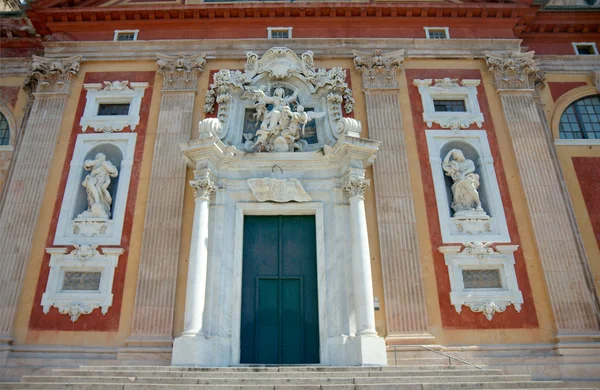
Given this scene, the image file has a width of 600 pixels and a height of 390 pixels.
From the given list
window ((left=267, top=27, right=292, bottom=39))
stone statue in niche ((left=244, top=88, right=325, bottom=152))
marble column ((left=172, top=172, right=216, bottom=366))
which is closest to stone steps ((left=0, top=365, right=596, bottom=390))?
marble column ((left=172, top=172, right=216, bottom=366))

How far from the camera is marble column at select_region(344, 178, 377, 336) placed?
11.7 meters

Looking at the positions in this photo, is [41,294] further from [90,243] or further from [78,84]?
[78,84]

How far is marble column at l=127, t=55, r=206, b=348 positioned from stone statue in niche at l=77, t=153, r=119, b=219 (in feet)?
4.20

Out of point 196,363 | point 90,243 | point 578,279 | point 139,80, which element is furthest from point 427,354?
point 139,80

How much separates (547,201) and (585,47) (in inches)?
293

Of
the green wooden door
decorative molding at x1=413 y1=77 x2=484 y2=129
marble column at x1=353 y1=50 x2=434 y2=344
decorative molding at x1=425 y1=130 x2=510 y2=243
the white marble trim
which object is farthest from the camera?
decorative molding at x1=413 y1=77 x2=484 y2=129

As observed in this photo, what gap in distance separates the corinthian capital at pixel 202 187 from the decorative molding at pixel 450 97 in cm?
714

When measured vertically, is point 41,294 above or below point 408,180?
below

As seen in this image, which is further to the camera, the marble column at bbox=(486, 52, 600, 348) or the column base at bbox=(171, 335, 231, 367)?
the marble column at bbox=(486, 52, 600, 348)

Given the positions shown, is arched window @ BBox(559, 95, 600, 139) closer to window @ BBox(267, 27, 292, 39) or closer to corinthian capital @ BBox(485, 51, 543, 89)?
corinthian capital @ BBox(485, 51, 543, 89)

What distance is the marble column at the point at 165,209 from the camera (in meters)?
12.6

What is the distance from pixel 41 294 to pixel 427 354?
10302mm

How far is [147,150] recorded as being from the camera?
14.9m

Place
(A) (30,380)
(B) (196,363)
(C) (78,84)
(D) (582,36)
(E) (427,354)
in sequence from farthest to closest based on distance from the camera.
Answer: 1. (D) (582,36)
2. (C) (78,84)
3. (E) (427,354)
4. (B) (196,363)
5. (A) (30,380)
